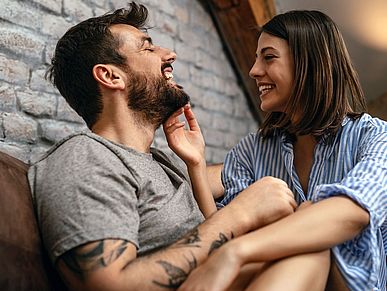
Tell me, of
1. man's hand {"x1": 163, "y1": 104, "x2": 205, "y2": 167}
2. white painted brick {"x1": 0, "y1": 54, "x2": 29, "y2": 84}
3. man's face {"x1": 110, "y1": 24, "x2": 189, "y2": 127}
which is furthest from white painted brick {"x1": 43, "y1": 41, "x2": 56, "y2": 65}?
man's hand {"x1": 163, "y1": 104, "x2": 205, "y2": 167}

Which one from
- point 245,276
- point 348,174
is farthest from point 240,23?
point 245,276

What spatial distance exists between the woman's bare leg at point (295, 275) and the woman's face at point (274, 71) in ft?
2.15

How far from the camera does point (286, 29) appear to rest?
1.73 m

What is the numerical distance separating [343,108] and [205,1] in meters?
1.77

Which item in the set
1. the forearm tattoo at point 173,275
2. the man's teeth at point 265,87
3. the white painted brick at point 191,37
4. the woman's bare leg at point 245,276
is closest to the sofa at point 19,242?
the forearm tattoo at point 173,275

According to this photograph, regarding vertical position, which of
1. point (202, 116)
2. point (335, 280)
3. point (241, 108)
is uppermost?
point (335, 280)

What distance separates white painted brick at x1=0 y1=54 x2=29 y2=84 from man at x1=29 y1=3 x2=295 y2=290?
20 cm

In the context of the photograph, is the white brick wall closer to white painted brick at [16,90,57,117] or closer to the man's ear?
white painted brick at [16,90,57,117]

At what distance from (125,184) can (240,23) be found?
2216 mm

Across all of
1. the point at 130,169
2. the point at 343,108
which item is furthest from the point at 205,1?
the point at 130,169

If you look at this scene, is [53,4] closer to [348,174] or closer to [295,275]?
[348,174]

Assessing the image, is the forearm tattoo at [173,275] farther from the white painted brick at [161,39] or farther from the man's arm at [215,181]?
the white painted brick at [161,39]

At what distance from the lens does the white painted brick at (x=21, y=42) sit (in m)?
1.83

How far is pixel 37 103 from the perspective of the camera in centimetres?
194
